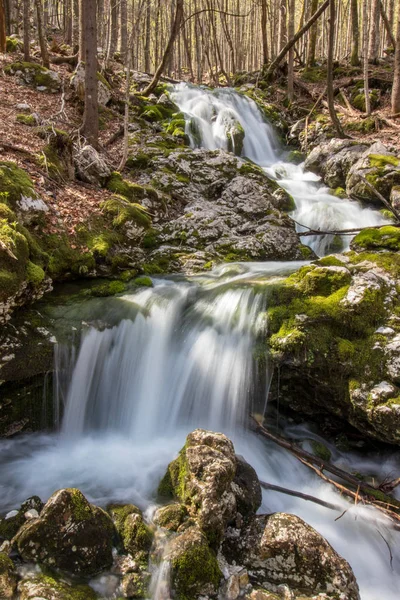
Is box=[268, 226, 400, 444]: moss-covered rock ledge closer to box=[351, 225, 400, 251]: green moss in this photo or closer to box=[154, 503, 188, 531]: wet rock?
box=[351, 225, 400, 251]: green moss

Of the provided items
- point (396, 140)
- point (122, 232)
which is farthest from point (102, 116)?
point (396, 140)

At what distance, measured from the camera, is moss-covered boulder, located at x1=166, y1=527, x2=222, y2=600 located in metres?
3.19

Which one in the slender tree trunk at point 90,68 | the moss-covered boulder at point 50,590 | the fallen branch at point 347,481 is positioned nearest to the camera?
the moss-covered boulder at point 50,590

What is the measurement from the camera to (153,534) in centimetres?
368

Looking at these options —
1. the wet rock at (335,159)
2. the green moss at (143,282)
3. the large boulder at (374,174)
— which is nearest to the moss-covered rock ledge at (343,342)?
the green moss at (143,282)

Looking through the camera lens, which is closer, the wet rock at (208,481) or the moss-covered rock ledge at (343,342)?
the wet rock at (208,481)

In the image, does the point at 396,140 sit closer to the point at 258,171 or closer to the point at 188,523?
the point at 258,171

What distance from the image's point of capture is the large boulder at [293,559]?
331 cm

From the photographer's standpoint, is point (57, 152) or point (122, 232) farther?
point (57, 152)

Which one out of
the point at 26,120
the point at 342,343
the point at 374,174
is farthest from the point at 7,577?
the point at 374,174

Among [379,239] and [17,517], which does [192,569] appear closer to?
[17,517]

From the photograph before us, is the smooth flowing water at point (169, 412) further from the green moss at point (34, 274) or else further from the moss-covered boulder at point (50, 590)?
the moss-covered boulder at point (50, 590)

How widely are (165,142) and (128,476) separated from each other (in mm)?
10872

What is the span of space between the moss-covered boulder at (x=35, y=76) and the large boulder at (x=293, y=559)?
14720 millimetres
